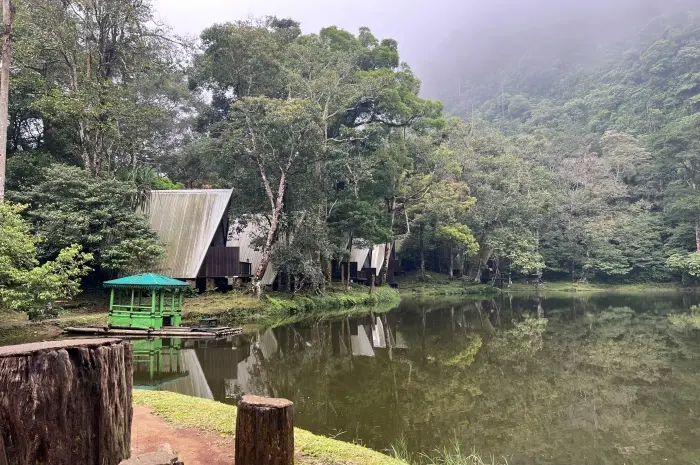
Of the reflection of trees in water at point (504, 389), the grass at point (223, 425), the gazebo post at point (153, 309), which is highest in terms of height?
the gazebo post at point (153, 309)

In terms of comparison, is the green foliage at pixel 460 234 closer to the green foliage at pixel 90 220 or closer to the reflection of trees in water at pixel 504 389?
the reflection of trees in water at pixel 504 389

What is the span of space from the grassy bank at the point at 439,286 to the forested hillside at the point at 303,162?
86.1 inches

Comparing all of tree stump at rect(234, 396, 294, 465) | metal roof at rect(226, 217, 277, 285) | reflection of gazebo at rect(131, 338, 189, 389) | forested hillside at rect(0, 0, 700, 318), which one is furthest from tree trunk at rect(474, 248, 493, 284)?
tree stump at rect(234, 396, 294, 465)

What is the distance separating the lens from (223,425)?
528 centimetres

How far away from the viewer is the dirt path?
173 inches

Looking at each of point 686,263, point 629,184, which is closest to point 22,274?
point 686,263

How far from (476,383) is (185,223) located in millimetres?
14627

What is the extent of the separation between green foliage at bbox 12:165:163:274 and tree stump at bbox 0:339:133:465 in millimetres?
15138

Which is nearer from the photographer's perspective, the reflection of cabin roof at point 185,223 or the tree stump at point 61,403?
the tree stump at point 61,403

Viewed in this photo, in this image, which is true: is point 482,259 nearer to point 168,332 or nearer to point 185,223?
point 185,223

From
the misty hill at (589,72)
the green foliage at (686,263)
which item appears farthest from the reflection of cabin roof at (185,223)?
the misty hill at (589,72)

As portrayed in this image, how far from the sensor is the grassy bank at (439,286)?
35.3m

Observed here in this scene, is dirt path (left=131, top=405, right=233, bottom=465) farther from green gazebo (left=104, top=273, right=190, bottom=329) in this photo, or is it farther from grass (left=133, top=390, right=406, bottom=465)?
green gazebo (left=104, top=273, right=190, bottom=329)

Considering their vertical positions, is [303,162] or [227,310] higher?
[303,162]
